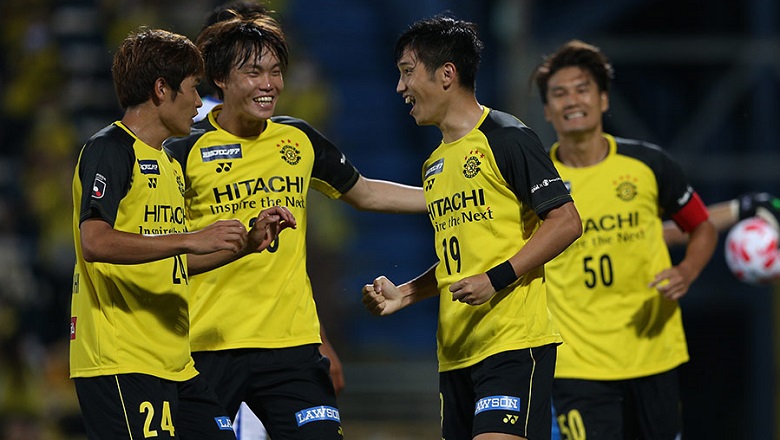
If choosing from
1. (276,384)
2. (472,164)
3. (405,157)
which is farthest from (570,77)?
(405,157)

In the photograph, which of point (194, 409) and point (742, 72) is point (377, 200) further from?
point (742, 72)

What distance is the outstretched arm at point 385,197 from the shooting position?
6027 millimetres

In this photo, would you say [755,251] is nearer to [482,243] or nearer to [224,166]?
[482,243]

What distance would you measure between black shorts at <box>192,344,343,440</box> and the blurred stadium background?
5.56 m

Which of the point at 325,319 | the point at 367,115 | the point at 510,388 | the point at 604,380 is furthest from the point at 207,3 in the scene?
the point at 510,388

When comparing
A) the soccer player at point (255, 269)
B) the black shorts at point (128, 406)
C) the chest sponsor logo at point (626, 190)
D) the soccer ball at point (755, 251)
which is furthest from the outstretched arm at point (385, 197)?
the soccer ball at point (755, 251)

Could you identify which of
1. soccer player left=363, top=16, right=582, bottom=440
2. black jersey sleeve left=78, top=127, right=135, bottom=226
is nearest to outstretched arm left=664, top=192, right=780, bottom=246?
soccer player left=363, top=16, right=582, bottom=440

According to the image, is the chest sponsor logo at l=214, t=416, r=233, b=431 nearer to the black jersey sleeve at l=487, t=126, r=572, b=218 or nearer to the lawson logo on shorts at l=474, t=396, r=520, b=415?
the lawson logo on shorts at l=474, t=396, r=520, b=415

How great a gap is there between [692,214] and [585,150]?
24.7 inches

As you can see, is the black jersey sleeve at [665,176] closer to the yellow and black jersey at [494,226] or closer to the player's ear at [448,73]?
the yellow and black jersey at [494,226]

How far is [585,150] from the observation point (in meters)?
6.54

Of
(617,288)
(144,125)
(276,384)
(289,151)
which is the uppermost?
(144,125)

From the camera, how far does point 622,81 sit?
12023 millimetres

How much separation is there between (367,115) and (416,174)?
48.2 inches
